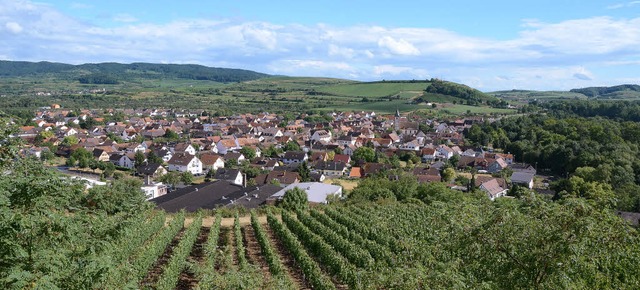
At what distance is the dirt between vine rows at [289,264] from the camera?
1762 centimetres

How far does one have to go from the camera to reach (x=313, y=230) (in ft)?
77.3

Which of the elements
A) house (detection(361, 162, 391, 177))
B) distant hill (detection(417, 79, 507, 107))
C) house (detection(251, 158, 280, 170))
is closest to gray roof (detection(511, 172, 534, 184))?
house (detection(361, 162, 391, 177))

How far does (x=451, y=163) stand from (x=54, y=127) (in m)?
66.6

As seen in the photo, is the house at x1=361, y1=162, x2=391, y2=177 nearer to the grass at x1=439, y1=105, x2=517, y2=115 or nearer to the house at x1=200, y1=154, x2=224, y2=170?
the house at x1=200, y1=154, x2=224, y2=170

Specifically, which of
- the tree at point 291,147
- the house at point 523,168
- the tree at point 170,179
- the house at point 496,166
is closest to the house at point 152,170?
the tree at point 170,179

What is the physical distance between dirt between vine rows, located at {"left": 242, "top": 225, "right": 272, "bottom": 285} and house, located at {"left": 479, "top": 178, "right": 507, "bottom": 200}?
23870mm

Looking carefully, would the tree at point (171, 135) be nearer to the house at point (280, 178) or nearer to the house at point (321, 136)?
the house at point (321, 136)

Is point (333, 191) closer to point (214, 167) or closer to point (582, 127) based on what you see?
point (214, 167)

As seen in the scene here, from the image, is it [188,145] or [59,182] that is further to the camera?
[188,145]

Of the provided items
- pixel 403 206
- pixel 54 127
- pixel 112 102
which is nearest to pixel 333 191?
pixel 403 206

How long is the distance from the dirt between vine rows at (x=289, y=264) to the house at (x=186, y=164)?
29.4 metres

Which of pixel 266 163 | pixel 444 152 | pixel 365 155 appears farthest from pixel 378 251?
pixel 444 152

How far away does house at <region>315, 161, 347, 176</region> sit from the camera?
52469 mm

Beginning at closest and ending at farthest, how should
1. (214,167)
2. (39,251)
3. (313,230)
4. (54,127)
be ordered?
(39,251) → (313,230) → (214,167) → (54,127)
